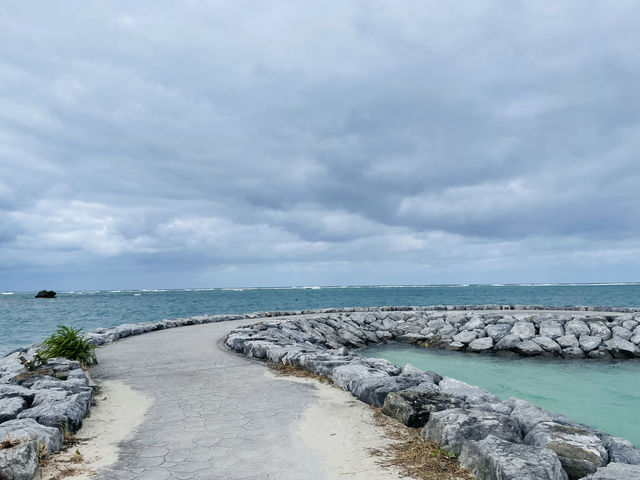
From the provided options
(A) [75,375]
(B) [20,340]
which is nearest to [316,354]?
(A) [75,375]

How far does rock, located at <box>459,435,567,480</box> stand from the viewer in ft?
12.1

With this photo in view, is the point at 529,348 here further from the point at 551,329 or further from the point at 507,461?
the point at 507,461

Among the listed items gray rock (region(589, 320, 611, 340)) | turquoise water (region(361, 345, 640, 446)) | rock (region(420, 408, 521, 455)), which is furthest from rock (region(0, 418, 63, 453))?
gray rock (region(589, 320, 611, 340))

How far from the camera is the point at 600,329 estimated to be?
17.8 m

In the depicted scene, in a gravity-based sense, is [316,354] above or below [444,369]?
above

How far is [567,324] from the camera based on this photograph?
1836 centimetres

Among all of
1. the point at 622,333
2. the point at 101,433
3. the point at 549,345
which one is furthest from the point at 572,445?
the point at 622,333

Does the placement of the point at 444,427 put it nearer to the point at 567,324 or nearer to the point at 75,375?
the point at 75,375

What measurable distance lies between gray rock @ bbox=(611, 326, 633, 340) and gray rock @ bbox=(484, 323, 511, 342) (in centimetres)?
382

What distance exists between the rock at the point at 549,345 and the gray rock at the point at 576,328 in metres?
1.39

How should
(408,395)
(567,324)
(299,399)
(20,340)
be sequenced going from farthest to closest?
1. (20,340)
2. (567,324)
3. (299,399)
4. (408,395)

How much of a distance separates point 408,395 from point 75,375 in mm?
5666

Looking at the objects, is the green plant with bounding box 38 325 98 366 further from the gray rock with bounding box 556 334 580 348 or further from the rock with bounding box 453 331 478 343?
the gray rock with bounding box 556 334 580 348

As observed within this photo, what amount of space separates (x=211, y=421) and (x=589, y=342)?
15.9m
